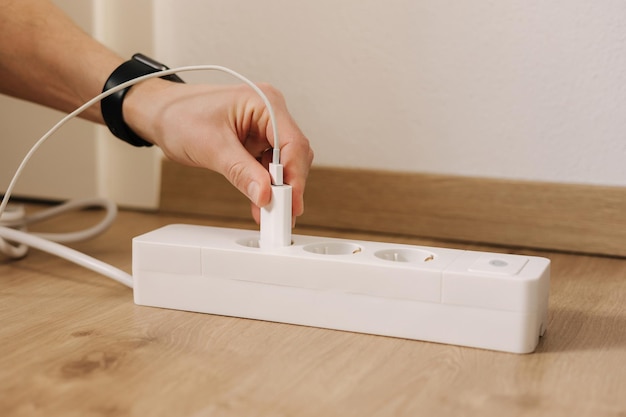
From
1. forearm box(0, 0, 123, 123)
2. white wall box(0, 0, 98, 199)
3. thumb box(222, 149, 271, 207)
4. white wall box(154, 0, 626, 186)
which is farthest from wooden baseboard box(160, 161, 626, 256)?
thumb box(222, 149, 271, 207)

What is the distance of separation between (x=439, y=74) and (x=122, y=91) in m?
0.40

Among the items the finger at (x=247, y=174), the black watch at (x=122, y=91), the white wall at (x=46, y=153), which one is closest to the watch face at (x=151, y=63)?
the black watch at (x=122, y=91)

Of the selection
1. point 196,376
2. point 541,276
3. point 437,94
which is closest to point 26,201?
point 437,94

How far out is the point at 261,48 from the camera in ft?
3.46

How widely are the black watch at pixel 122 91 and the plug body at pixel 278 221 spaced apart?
22 cm

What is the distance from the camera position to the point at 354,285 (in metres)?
0.60

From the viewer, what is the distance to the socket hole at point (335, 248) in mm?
657

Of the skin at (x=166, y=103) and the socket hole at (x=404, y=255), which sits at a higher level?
the skin at (x=166, y=103)

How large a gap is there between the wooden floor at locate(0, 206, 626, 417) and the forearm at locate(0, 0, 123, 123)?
0.25 meters

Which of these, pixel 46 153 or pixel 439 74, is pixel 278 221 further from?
pixel 46 153

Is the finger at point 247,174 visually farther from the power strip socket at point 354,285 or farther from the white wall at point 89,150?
the white wall at point 89,150

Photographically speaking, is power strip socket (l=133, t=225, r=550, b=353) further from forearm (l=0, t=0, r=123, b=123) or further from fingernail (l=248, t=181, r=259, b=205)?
forearm (l=0, t=0, r=123, b=123)

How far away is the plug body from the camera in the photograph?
643 millimetres

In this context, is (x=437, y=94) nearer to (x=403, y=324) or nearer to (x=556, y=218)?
(x=556, y=218)
